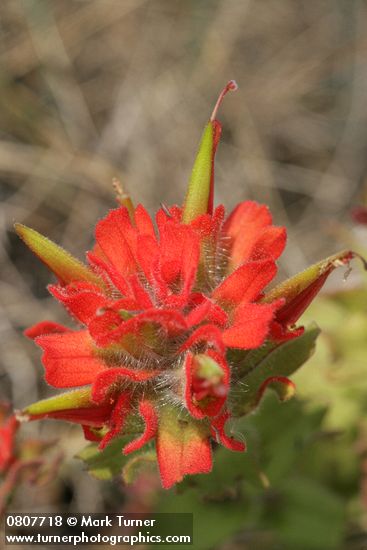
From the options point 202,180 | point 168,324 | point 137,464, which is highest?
point 202,180

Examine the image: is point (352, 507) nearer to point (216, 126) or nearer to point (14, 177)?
point (216, 126)

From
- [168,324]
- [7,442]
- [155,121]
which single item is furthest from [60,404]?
[155,121]

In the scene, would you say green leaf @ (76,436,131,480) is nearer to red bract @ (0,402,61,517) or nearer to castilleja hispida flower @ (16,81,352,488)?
castilleja hispida flower @ (16,81,352,488)

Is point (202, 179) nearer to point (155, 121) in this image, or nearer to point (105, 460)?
point (105, 460)

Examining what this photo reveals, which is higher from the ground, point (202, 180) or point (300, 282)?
point (202, 180)

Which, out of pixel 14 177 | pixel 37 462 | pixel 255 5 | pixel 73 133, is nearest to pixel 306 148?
pixel 255 5
